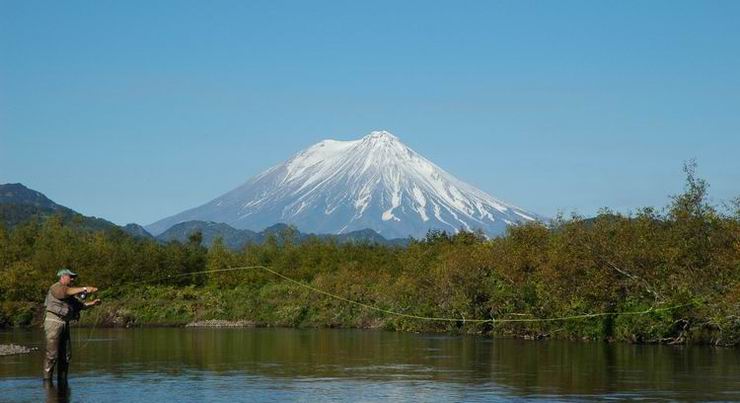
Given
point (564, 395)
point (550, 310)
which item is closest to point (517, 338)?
point (550, 310)

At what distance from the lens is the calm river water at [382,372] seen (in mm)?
18688

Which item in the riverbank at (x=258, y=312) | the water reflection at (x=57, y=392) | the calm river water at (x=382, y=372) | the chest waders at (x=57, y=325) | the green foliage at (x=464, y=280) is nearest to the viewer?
the water reflection at (x=57, y=392)

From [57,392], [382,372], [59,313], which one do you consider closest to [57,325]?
[59,313]

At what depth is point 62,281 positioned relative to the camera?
1992 cm

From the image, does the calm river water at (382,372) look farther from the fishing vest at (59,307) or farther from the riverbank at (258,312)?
the riverbank at (258,312)

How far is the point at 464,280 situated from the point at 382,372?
23735 mm

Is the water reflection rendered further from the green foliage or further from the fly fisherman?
the green foliage

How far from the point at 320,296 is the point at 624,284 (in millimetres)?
25271

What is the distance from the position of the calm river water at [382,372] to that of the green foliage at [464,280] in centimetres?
283

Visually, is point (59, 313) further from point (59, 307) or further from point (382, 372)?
point (382, 372)

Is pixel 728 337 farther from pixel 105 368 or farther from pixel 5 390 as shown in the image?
pixel 5 390

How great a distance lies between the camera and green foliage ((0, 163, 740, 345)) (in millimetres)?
36500

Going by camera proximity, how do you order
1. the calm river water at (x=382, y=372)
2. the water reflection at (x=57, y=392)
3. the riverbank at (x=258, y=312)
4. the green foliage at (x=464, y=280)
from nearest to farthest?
1. the water reflection at (x=57, y=392)
2. the calm river water at (x=382, y=372)
3. the green foliage at (x=464, y=280)
4. the riverbank at (x=258, y=312)

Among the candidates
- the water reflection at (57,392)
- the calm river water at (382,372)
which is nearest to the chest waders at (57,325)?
the water reflection at (57,392)
